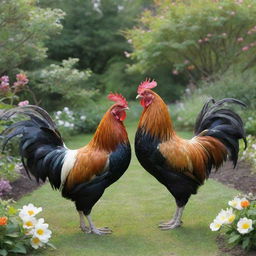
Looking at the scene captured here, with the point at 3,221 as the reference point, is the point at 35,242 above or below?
below

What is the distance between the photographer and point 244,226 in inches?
168

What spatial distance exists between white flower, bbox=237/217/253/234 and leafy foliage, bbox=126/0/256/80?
10.3 metres

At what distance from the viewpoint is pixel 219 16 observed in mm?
13938

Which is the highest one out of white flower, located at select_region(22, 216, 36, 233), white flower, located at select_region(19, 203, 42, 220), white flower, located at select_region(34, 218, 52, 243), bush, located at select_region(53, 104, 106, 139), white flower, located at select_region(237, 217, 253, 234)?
white flower, located at select_region(237, 217, 253, 234)

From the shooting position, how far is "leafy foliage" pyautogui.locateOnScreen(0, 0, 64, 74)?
30.5 feet

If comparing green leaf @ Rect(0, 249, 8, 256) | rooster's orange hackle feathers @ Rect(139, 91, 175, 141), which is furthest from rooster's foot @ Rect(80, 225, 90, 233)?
rooster's orange hackle feathers @ Rect(139, 91, 175, 141)

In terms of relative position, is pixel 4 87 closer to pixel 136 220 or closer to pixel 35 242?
pixel 136 220

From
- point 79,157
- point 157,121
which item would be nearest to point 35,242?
point 79,157

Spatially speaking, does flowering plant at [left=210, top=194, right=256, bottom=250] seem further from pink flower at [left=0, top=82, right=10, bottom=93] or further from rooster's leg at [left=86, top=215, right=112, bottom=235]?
pink flower at [left=0, top=82, right=10, bottom=93]

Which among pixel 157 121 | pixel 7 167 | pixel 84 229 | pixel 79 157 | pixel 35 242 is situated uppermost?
pixel 157 121

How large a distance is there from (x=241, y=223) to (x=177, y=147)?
119 cm

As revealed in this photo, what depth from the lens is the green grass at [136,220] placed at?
4715mm

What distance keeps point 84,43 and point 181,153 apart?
1683cm

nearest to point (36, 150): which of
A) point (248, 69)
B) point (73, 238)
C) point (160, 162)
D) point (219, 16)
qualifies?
point (73, 238)
